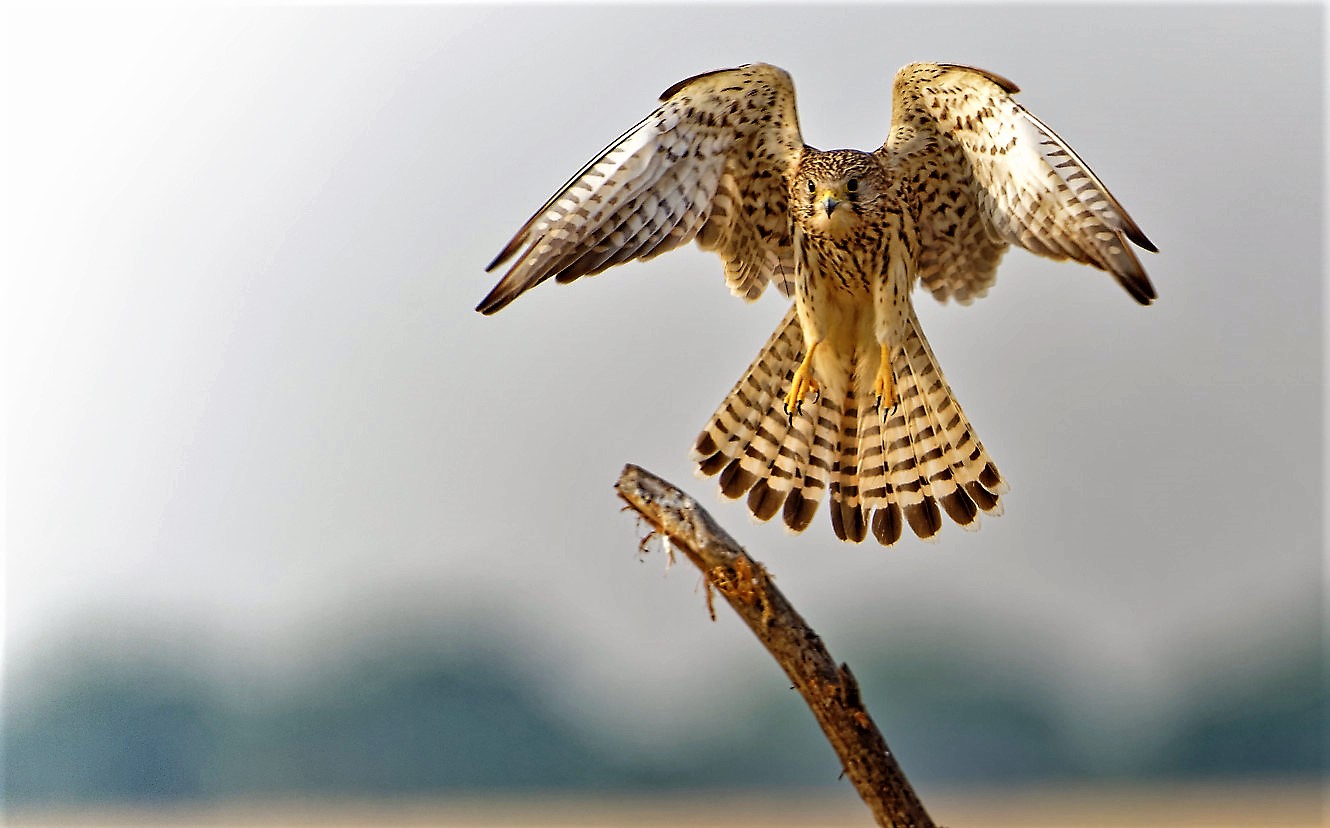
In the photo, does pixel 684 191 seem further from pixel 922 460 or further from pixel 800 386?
pixel 922 460

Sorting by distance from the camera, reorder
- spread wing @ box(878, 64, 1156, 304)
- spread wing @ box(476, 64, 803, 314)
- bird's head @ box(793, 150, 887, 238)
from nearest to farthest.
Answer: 1. spread wing @ box(878, 64, 1156, 304)
2. spread wing @ box(476, 64, 803, 314)
3. bird's head @ box(793, 150, 887, 238)

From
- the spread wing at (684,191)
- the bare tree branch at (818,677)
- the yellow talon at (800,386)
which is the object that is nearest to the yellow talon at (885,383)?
the yellow talon at (800,386)

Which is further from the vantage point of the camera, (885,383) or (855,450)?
(855,450)

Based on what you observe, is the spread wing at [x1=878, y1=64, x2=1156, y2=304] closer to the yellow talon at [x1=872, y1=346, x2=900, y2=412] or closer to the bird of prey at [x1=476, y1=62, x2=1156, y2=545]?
the bird of prey at [x1=476, y1=62, x2=1156, y2=545]

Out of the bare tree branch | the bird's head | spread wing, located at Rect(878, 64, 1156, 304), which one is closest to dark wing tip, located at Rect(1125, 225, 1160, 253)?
spread wing, located at Rect(878, 64, 1156, 304)

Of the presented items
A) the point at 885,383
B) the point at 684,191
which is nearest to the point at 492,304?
the point at 684,191

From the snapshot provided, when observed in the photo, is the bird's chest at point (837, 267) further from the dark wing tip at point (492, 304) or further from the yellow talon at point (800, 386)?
the dark wing tip at point (492, 304)

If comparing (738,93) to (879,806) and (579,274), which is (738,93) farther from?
(879,806)

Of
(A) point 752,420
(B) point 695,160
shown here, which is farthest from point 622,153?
(A) point 752,420
